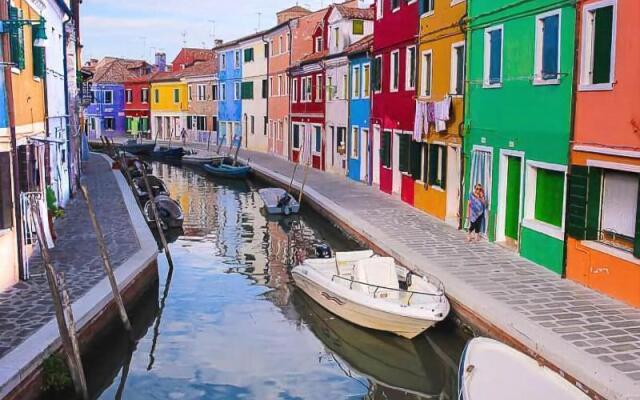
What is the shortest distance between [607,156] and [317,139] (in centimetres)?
2669

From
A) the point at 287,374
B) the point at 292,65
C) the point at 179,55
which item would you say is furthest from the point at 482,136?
the point at 179,55

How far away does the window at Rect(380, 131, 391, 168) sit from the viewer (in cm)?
A: 2636

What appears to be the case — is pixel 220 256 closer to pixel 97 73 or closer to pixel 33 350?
pixel 33 350

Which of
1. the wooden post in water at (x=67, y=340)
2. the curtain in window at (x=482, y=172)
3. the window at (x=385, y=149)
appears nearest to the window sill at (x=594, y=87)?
the curtain in window at (x=482, y=172)

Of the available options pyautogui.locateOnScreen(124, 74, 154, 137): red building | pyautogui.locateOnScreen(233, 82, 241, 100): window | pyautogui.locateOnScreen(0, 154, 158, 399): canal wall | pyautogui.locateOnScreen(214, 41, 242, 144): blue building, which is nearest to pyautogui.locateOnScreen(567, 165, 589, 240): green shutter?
pyautogui.locateOnScreen(0, 154, 158, 399): canal wall

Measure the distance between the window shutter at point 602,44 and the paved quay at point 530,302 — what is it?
3.68 m

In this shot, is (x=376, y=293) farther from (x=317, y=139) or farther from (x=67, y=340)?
(x=317, y=139)

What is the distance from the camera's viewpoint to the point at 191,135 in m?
65.8

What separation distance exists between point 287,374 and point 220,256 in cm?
904

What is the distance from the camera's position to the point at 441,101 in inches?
803

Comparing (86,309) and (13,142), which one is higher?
(13,142)

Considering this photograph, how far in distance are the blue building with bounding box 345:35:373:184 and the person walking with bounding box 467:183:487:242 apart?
12441 millimetres

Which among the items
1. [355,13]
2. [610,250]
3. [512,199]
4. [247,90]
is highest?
[355,13]

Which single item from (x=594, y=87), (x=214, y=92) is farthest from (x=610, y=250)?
(x=214, y=92)
